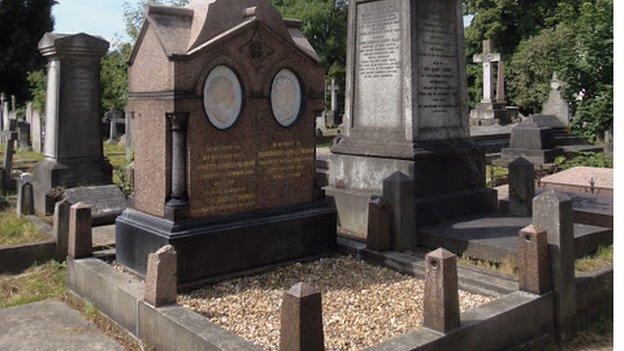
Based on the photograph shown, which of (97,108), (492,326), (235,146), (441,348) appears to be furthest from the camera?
(97,108)

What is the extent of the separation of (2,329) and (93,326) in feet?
2.40

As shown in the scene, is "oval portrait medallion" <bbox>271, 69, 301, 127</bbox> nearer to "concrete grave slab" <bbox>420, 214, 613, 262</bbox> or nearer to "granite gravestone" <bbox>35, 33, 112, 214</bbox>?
"concrete grave slab" <bbox>420, 214, 613, 262</bbox>

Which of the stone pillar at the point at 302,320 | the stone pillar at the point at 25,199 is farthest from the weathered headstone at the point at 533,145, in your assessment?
the stone pillar at the point at 302,320

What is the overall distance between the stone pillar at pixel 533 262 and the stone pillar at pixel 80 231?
13.7 ft

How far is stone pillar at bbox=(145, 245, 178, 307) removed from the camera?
14.2 ft

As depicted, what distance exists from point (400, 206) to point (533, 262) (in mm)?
1829

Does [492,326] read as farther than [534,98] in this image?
No

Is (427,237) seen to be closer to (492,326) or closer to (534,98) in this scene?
(492,326)

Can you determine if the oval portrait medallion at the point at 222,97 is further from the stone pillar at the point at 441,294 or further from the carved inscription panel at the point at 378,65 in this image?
the carved inscription panel at the point at 378,65

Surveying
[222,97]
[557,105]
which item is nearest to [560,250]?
[222,97]

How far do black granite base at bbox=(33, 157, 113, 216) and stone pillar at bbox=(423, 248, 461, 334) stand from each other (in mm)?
7405

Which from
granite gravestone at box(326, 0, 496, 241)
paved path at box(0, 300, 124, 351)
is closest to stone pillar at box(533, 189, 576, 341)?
granite gravestone at box(326, 0, 496, 241)

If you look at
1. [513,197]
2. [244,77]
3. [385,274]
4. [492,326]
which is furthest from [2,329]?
[513,197]

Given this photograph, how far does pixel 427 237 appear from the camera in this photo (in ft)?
21.6
